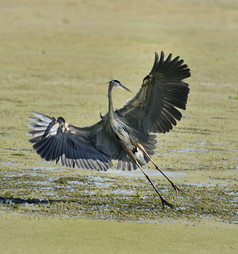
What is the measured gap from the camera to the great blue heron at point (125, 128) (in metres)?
5.74

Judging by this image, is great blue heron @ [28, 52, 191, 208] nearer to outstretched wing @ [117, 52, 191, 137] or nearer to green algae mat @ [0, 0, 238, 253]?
outstretched wing @ [117, 52, 191, 137]

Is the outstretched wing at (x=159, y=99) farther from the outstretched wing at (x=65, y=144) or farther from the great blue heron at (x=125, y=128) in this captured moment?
the outstretched wing at (x=65, y=144)

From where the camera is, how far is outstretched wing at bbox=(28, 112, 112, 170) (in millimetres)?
5680

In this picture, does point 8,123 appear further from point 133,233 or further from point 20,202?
point 133,233

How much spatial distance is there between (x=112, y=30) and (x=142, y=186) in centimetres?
1231

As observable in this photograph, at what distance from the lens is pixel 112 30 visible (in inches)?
719

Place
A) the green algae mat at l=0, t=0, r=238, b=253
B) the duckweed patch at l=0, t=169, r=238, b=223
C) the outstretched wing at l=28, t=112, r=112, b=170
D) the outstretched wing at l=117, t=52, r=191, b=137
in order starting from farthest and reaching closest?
the outstretched wing at l=117, t=52, r=191, b=137, the outstretched wing at l=28, t=112, r=112, b=170, the duckweed patch at l=0, t=169, r=238, b=223, the green algae mat at l=0, t=0, r=238, b=253

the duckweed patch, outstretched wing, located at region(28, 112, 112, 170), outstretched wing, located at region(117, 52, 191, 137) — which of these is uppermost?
outstretched wing, located at region(117, 52, 191, 137)

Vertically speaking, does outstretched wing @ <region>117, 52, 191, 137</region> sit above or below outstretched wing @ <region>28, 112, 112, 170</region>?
above

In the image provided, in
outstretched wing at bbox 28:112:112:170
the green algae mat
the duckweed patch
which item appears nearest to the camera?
the green algae mat

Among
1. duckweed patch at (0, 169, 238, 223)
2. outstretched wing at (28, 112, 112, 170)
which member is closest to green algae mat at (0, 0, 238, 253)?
duckweed patch at (0, 169, 238, 223)

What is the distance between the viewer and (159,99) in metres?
6.10

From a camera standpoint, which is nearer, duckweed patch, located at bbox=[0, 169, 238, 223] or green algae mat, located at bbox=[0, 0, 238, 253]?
green algae mat, located at bbox=[0, 0, 238, 253]

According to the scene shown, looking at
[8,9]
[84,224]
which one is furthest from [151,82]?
[8,9]
